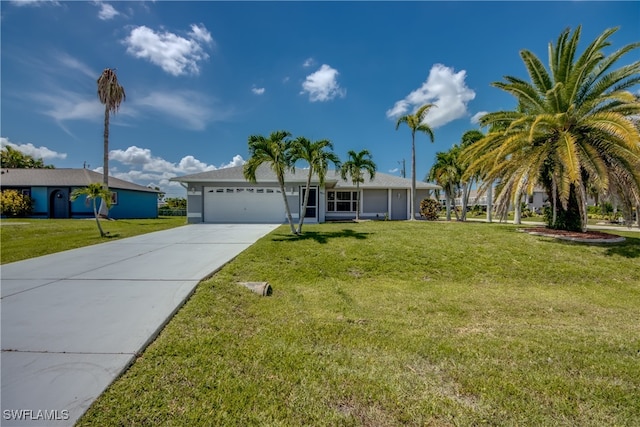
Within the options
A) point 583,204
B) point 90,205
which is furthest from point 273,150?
point 90,205

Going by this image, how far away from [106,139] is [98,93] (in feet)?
13.4

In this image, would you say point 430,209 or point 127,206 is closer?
point 430,209

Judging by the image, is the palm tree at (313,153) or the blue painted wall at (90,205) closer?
the palm tree at (313,153)

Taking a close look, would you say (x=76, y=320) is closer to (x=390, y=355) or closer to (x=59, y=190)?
(x=390, y=355)

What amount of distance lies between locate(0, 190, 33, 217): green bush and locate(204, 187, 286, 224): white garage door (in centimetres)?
1834

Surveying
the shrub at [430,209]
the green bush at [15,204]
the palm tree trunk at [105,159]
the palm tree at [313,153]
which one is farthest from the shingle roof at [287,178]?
the green bush at [15,204]

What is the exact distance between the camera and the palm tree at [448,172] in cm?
2048

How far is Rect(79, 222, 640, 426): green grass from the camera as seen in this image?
7.74 ft

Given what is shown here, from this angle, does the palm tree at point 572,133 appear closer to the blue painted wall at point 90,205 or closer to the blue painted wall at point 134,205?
the blue painted wall at point 90,205

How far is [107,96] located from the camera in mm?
23516

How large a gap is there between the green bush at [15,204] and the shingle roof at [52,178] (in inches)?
46.8

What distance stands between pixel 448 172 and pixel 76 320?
21655mm

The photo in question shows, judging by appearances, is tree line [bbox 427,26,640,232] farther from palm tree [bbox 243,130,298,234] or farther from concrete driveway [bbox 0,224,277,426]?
concrete driveway [bbox 0,224,277,426]

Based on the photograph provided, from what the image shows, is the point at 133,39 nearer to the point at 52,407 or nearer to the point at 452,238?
the point at 52,407
